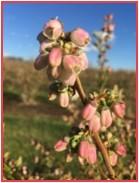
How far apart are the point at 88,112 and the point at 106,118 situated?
0.06m

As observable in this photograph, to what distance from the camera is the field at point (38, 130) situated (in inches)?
105

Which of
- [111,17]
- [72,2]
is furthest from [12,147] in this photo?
[72,2]

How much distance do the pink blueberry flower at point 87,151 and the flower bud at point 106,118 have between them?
0.10 metres

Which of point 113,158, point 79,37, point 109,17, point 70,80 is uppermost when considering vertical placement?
point 109,17

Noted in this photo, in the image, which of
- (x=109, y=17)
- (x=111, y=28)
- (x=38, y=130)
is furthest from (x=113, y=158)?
(x=38, y=130)

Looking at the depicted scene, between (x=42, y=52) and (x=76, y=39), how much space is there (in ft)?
0.35

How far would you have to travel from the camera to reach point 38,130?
6.16 metres

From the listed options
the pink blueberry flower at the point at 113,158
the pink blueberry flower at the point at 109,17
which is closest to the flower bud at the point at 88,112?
the pink blueberry flower at the point at 113,158

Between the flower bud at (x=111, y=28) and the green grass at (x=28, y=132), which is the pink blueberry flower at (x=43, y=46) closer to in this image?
the flower bud at (x=111, y=28)

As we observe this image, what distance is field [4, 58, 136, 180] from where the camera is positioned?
2660mm

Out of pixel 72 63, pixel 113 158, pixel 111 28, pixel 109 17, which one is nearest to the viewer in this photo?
pixel 72 63

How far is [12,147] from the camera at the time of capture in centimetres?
519

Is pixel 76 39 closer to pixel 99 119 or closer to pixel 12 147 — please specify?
pixel 99 119

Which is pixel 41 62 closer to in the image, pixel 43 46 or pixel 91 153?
pixel 43 46
